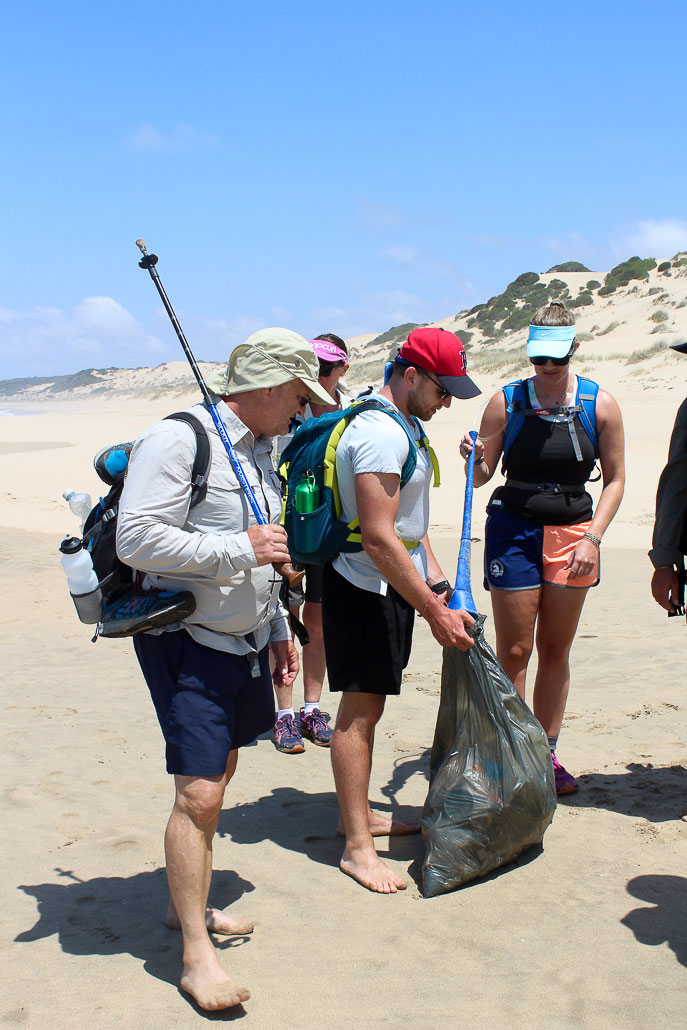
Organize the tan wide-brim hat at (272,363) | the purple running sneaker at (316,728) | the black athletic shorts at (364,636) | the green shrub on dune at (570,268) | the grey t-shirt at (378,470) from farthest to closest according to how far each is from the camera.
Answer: the green shrub on dune at (570,268)
the purple running sneaker at (316,728)
the black athletic shorts at (364,636)
the grey t-shirt at (378,470)
the tan wide-brim hat at (272,363)

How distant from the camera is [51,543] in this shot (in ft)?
35.4

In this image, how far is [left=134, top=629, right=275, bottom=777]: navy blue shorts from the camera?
2658 millimetres

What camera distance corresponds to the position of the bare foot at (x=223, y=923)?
9.78 feet

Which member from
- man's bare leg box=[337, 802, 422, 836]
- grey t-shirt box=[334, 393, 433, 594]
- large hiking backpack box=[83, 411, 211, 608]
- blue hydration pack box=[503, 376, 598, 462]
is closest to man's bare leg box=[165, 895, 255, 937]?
man's bare leg box=[337, 802, 422, 836]

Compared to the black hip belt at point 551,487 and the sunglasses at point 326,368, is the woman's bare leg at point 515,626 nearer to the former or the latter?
the black hip belt at point 551,487

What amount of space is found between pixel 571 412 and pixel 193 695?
2104 mm

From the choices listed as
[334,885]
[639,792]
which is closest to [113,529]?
[334,885]

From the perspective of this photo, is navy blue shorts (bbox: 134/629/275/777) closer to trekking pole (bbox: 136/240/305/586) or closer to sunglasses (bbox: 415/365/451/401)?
trekking pole (bbox: 136/240/305/586)

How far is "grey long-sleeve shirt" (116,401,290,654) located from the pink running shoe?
1781mm

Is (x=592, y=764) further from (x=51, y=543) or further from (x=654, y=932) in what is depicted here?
(x=51, y=543)

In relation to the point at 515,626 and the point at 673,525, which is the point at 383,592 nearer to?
the point at 515,626

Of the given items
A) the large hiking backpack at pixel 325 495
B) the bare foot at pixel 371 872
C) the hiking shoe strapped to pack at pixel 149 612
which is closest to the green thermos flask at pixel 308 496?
the large hiking backpack at pixel 325 495

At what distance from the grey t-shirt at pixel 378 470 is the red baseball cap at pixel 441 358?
188mm

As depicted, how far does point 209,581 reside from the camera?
2693 millimetres
